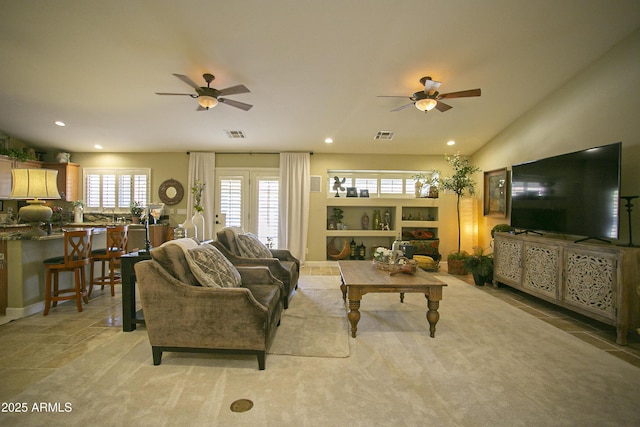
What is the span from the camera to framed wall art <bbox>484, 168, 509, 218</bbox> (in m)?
5.15

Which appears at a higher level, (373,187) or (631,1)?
(631,1)

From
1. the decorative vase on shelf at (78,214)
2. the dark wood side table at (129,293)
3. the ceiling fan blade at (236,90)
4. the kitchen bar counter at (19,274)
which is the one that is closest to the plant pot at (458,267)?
the ceiling fan blade at (236,90)

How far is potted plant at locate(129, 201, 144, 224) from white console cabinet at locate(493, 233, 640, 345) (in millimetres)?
7198

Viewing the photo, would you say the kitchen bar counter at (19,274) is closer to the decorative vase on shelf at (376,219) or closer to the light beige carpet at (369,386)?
the light beige carpet at (369,386)

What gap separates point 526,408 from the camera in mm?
1743

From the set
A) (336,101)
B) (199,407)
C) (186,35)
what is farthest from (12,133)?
(199,407)

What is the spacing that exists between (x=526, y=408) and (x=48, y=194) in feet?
16.1

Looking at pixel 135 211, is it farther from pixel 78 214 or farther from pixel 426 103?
pixel 426 103

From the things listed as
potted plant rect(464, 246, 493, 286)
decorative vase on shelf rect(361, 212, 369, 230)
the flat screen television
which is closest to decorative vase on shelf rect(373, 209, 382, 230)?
decorative vase on shelf rect(361, 212, 369, 230)

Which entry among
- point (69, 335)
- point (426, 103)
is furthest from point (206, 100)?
point (69, 335)

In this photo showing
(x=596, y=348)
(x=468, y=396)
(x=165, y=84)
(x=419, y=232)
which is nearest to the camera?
(x=468, y=396)

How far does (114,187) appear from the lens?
6461mm

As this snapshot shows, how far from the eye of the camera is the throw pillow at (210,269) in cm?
225

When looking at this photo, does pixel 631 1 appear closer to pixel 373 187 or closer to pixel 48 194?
pixel 373 187
